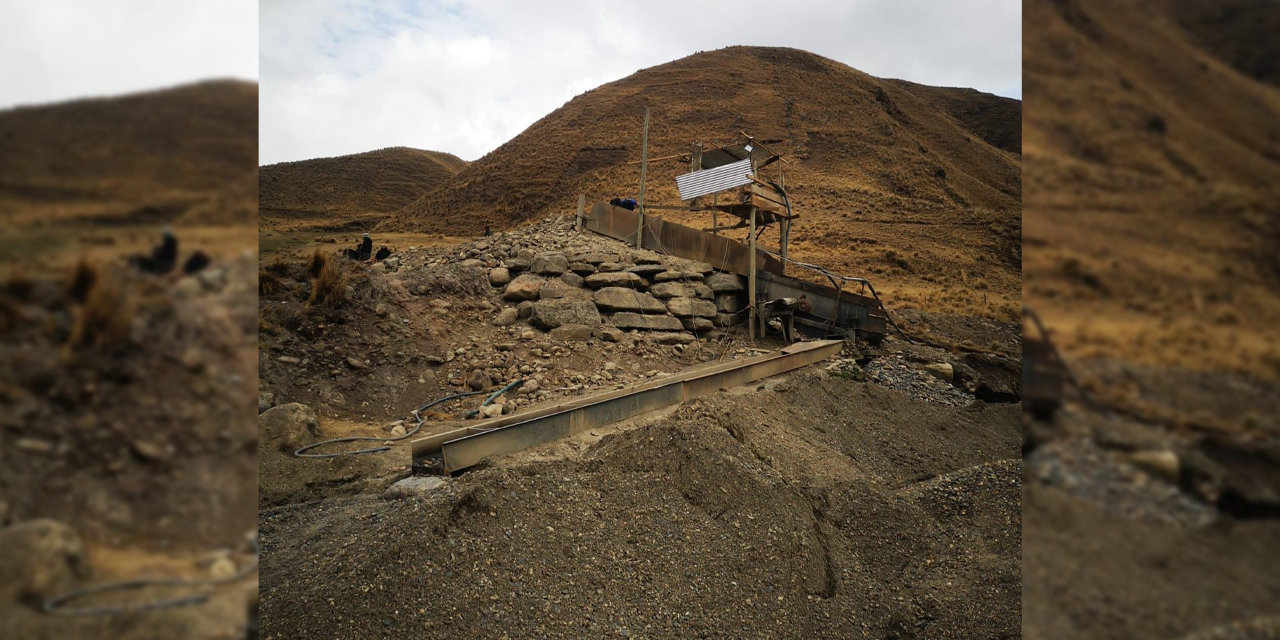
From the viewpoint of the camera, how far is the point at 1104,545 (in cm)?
86

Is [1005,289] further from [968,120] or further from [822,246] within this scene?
[968,120]

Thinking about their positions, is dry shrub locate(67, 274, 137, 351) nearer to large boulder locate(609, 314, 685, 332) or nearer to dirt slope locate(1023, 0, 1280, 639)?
dirt slope locate(1023, 0, 1280, 639)

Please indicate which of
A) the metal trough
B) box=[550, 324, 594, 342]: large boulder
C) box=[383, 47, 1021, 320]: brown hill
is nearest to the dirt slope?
the metal trough

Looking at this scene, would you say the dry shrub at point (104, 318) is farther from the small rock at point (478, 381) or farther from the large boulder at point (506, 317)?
the large boulder at point (506, 317)

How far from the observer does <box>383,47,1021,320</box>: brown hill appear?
958 inches

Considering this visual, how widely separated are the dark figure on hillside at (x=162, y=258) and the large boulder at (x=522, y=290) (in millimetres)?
8631

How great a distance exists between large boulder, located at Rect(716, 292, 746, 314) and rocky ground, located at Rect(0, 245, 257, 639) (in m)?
9.53

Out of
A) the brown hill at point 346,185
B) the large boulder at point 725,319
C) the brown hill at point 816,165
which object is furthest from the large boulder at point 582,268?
the brown hill at point 346,185

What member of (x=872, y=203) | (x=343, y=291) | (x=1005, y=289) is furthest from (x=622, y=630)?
(x=872, y=203)

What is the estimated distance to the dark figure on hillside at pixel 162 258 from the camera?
39.9 inches

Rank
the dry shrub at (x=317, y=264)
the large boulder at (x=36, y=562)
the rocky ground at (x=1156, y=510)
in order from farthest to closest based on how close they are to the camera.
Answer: the dry shrub at (x=317, y=264) → the large boulder at (x=36, y=562) → the rocky ground at (x=1156, y=510)

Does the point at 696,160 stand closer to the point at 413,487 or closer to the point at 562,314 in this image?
the point at 562,314

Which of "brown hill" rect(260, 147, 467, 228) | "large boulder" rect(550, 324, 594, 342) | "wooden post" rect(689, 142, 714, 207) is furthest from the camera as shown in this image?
"brown hill" rect(260, 147, 467, 228)

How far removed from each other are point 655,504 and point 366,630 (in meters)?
1.82
